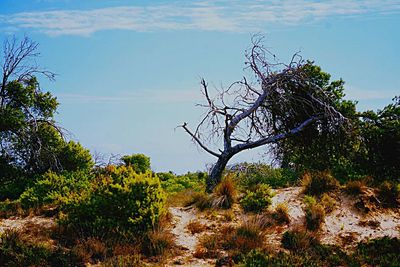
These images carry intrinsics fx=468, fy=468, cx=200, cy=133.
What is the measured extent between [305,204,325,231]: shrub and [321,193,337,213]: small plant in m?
0.56

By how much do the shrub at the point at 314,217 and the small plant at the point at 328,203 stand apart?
0.56 metres

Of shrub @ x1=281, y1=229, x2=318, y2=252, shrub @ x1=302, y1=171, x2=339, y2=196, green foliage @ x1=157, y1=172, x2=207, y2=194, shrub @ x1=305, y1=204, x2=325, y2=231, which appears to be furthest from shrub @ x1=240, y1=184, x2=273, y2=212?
green foliage @ x1=157, y1=172, x2=207, y2=194

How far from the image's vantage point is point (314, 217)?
43.3 ft

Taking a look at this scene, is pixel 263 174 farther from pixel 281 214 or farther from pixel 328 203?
pixel 281 214

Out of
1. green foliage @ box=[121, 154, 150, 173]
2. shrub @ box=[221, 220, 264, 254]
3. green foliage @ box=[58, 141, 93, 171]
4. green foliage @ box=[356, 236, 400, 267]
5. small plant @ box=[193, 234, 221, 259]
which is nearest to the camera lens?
green foliage @ box=[356, 236, 400, 267]

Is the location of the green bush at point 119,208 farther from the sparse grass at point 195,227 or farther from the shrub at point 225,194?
the shrub at point 225,194

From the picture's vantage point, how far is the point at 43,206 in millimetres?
14172

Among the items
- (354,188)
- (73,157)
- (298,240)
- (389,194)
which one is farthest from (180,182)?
(298,240)

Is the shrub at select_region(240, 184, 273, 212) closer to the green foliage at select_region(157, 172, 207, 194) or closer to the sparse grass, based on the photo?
the sparse grass

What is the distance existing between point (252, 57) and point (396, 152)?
5.89 m

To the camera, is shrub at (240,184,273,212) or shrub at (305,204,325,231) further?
shrub at (240,184,273,212)

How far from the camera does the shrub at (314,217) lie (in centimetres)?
1305

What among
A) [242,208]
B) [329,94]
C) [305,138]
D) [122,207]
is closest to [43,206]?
[122,207]

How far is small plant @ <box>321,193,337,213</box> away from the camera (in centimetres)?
Answer: 1400
